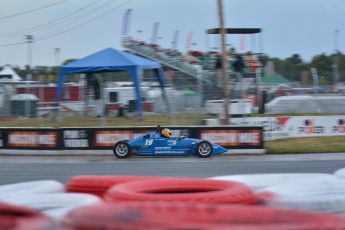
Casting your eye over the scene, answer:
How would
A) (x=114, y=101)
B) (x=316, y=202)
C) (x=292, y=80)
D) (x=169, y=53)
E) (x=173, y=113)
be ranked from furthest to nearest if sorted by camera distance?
(x=169, y=53), (x=114, y=101), (x=292, y=80), (x=173, y=113), (x=316, y=202)

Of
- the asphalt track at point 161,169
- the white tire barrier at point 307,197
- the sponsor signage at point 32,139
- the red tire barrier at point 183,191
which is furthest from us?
the sponsor signage at point 32,139

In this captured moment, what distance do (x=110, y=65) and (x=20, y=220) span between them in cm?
2372

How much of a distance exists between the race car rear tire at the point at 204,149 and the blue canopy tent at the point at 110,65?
327 inches

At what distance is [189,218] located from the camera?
321 centimetres

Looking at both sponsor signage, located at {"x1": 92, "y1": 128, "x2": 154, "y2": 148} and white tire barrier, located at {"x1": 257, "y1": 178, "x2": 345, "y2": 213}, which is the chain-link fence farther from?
Answer: white tire barrier, located at {"x1": 257, "y1": 178, "x2": 345, "y2": 213}

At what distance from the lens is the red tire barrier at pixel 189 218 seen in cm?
307

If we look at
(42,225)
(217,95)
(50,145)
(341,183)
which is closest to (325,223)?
(42,225)

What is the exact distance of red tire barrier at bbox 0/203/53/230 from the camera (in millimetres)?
3182

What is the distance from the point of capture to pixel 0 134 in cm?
2127

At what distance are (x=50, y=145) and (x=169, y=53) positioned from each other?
33.7 meters

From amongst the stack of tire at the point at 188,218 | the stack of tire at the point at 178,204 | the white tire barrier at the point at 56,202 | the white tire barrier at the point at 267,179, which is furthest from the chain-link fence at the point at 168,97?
the stack of tire at the point at 188,218

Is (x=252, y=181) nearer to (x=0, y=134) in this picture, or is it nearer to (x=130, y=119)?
(x=0, y=134)

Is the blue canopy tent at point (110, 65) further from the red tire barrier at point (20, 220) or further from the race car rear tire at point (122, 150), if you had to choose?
the red tire barrier at point (20, 220)

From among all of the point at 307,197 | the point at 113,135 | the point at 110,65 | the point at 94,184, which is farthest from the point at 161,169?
the point at 110,65
